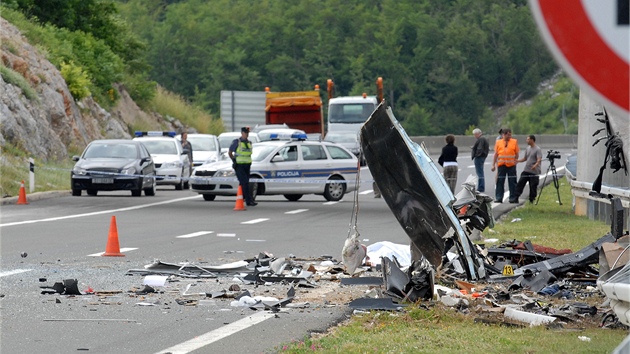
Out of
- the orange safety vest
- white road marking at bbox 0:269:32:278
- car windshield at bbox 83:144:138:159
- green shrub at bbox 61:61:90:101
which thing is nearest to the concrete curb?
car windshield at bbox 83:144:138:159

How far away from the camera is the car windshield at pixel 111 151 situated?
30000 millimetres

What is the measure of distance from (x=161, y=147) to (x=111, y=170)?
6378 millimetres

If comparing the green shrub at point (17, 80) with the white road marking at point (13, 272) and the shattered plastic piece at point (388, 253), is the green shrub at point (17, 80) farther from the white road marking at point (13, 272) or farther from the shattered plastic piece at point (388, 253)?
the shattered plastic piece at point (388, 253)

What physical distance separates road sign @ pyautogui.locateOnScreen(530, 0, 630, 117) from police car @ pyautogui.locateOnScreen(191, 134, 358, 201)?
24072 millimetres

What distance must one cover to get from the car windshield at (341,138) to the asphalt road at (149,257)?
2365 cm

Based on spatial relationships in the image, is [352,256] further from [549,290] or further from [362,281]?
[549,290]

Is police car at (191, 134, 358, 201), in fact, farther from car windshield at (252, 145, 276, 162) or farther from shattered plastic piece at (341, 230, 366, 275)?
shattered plastic piece at (341, 230, 366, 275)

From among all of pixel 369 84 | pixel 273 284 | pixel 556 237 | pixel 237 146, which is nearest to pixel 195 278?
pixel 273 284

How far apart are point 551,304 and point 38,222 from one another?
12.6m

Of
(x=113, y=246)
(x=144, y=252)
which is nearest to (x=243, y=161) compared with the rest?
(x=144, y=252)

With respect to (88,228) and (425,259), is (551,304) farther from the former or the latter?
(88,228)

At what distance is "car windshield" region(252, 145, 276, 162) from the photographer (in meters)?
28.5

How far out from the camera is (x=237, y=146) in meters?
A: 26.5

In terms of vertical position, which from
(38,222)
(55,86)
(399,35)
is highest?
(399,35)
